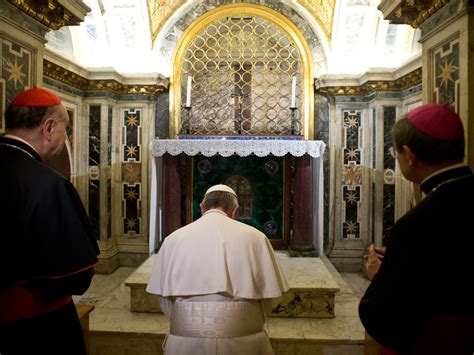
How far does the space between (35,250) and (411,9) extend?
3528 millimetres

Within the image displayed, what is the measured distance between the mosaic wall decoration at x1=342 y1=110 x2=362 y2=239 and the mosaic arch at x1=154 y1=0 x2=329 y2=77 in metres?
1.15

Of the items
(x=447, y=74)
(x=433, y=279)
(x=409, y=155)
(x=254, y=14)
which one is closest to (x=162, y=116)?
(x=254, y=14)

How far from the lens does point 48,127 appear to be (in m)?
2.00

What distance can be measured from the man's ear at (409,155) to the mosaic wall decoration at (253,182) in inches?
201

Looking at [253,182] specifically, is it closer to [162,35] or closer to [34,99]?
[162,35]

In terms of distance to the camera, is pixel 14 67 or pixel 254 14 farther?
pixel 254 14

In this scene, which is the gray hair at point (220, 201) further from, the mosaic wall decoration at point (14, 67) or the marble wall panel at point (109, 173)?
the marble wall panel at point (109, 173)

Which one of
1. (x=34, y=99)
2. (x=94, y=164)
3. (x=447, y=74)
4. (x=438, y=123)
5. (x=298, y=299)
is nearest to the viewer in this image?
(x=438, y=123)

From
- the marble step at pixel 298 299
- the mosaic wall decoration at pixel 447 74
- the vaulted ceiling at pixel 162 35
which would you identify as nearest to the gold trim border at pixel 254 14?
the vaulted ceiling at pixel 162 35

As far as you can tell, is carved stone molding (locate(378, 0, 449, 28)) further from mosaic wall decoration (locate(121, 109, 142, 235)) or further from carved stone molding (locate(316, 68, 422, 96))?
mosaic wall decoration (locate(121, 109, 142, 235))

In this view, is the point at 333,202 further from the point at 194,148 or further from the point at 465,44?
the point at 465,44

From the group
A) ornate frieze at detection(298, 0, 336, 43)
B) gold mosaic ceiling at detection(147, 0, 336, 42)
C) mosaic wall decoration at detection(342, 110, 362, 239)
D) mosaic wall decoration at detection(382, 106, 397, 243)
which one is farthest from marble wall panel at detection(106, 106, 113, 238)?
mosaic wall decoration at detection(382, 106, 397, 243)

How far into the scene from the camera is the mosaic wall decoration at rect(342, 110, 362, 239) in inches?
282

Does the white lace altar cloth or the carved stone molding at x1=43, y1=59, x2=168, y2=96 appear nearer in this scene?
the white lace altar cloth
